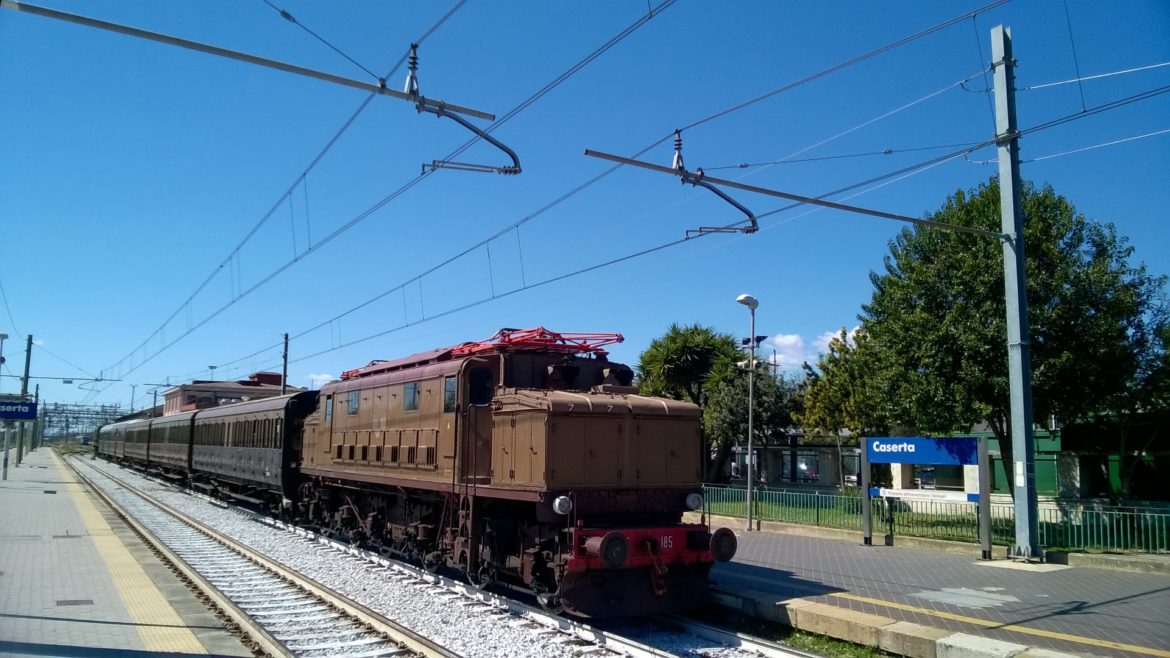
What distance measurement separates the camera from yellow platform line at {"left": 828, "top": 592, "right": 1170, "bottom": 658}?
7.88m

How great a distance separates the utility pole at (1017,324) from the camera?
45.9 feet

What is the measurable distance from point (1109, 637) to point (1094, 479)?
16684 millimetres

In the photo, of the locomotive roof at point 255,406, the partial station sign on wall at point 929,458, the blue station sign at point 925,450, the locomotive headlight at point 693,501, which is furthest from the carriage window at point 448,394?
the locomotive roof at point 255,406

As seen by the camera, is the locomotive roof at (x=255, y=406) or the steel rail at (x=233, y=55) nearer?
the steel rail at (x=233, y=55)

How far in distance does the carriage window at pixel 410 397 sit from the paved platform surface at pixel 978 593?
5684 mm

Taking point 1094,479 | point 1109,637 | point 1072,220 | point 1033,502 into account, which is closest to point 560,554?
point 1109,637

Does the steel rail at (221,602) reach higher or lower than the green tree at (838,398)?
lower

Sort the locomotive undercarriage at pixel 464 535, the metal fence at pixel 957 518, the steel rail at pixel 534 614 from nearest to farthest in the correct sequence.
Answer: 1. the steel rail at pixel 534 614
2. the locomotive undercarriage at pixel 464 535
3. the metal fence at pixel 957 518

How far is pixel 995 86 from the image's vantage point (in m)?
14.8

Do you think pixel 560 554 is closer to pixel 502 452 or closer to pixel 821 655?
pixel 502 452

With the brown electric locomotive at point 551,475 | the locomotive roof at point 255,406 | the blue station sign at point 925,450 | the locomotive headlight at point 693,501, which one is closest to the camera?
the brown electric locomotive at point 551,475

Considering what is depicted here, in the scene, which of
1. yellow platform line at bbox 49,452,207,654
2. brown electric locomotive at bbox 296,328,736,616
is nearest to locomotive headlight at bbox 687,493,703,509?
brown electric locomotive at bbox 296,328,736,616

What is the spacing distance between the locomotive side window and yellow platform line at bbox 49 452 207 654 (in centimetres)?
463

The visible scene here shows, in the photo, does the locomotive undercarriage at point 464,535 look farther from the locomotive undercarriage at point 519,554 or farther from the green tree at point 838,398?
the green tree at point 838,398
